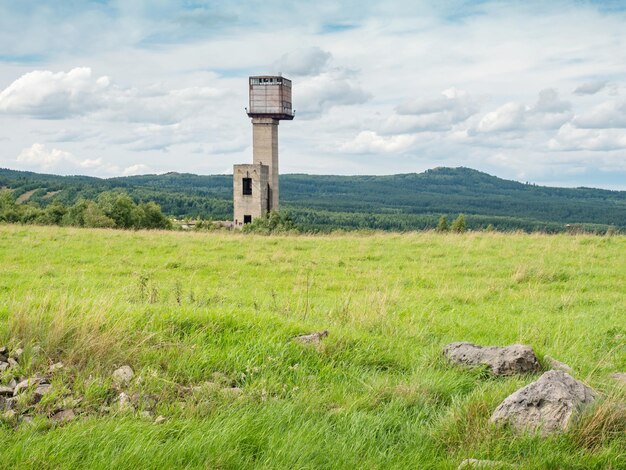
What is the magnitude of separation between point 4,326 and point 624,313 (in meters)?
9.63

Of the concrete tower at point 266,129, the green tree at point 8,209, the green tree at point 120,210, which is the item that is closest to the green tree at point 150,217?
the green tree at point 120,210

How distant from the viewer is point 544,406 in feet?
17.6

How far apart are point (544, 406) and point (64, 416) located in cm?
396

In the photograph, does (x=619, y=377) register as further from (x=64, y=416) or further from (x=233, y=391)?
(x=64, y=416)

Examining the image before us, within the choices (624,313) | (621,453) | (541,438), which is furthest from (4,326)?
A: (624,313)

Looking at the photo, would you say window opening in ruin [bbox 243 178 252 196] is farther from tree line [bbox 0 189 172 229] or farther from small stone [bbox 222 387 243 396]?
small stone [bbox 222 387 243 396]

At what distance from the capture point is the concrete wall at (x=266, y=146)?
76250mm

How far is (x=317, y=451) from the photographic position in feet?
16.0

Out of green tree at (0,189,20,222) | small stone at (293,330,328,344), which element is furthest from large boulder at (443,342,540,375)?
green tree at (0,189,20,222)

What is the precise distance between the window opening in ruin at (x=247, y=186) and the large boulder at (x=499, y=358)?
6703cm

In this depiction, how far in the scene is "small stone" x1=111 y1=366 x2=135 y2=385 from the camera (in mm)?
5848

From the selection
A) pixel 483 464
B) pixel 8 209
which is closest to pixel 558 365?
pixel 483 464

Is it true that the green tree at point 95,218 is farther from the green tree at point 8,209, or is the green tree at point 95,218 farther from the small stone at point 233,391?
the small stone at point 233,391

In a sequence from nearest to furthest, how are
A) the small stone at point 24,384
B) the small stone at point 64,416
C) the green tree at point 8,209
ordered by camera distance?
1. the small stone at point 64,416
2. the small stone at point 24,384
3. the green tree at point 8,209
